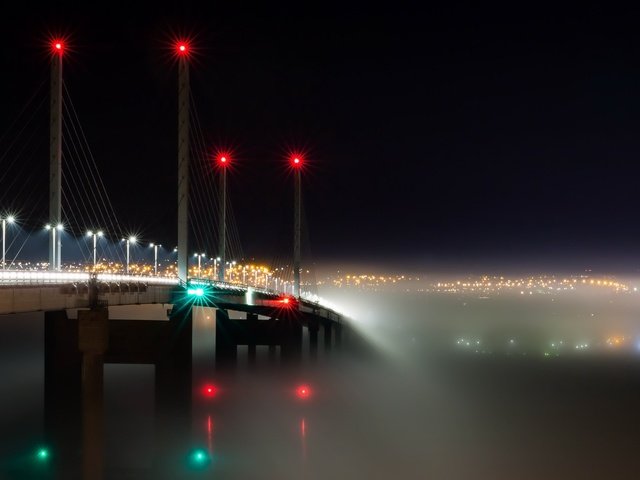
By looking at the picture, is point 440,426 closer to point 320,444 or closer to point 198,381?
point 320,444

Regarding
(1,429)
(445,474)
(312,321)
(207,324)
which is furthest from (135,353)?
(207,324)

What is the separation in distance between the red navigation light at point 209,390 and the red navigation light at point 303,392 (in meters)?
5.41

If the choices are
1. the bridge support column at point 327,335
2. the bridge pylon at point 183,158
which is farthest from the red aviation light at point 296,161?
the bridge pylon at point 183,158

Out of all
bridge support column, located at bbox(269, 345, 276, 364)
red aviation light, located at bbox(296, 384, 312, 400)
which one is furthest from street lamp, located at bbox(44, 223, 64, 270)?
bridge support column, located at bbox(269, 345, 276, 364)

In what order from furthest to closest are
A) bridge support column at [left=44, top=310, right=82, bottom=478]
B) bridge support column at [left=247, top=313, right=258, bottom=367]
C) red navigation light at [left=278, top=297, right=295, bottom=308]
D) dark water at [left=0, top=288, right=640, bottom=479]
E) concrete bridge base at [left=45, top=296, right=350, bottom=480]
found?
1. red navigation light at [left=278, top=297, right=295, bottom=308]
2. bridge support column at [left=247, top=313, right=258, bottom=367]
3. bridge support column at [left=44, top=310, right=82, bottom=478]
4. dark water at [left=0, top=288, right=640, bottom=479]
5. concrete bridge base at [left=45, top=296, right=350, bottom=480]

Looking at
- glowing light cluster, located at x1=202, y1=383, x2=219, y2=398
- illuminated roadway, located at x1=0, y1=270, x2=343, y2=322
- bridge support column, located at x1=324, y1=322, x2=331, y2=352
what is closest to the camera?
illuminated roadway, located at x1=0, y1=270, x2=343, y2=322

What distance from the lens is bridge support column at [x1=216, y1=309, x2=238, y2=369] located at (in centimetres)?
6638

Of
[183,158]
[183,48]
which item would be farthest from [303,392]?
[183,48]

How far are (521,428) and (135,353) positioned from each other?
20.6m

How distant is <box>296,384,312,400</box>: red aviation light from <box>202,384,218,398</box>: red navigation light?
5.41 metres

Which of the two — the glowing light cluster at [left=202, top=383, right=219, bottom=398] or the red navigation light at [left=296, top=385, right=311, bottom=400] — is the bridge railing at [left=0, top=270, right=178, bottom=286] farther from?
the red navigation light at [left=296, top=385, right=311, bottom=400]

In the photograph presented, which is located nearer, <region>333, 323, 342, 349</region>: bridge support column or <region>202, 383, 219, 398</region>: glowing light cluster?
<region>202, 383, 219, 398</region>: glowing light cluster

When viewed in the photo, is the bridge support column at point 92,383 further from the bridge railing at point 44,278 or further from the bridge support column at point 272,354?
the bridge support column at point 272,354

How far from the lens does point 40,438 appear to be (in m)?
35.6
